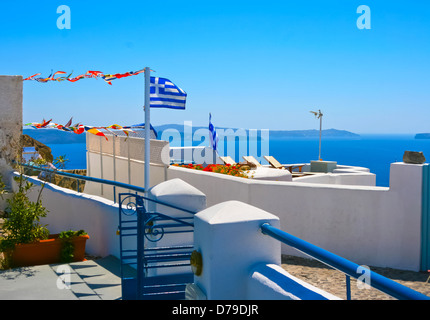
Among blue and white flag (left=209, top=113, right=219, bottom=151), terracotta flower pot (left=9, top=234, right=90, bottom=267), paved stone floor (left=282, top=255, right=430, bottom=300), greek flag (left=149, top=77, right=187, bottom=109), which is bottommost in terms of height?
paved stone floor (left=282, top=255, right=430, bottom=300)

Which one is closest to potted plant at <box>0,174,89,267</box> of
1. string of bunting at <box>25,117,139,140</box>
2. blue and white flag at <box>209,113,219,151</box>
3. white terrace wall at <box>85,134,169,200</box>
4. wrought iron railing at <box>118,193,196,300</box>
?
wrought iron railing at <box>118,193,196,300</box>

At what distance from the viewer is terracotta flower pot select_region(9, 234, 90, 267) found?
24.7ft

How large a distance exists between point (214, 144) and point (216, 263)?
53.2 ft

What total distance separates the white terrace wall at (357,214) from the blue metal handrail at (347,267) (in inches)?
229

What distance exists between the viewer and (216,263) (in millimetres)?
3484

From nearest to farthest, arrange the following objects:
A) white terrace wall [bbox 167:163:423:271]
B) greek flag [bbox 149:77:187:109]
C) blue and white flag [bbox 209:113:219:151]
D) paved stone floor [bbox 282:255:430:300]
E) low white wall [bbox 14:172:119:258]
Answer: paved stone floor [bbox 282:255:430:300] < low white wall [bbox 14:172:119:258] < white terrace wall [bbox 167:163:423:271] < greek flag [bbox 149:77:187:109] < blue and white flag [bbox 209:113:219:151]

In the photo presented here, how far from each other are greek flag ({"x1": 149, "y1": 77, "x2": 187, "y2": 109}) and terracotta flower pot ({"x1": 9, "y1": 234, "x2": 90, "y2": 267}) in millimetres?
3437

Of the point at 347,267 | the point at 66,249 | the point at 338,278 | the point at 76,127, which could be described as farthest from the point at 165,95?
the point at 347,267

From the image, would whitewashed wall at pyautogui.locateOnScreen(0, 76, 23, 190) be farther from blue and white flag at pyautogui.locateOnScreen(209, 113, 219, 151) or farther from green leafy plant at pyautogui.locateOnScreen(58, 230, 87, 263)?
blue and white flag at pyautogui.locateOnScreen(209, 113, 219, 151)

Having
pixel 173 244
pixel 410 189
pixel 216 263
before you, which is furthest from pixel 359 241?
pixel 216 263

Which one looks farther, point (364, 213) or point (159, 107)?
point (159, 107)

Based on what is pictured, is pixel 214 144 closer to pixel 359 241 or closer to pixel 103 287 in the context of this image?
pixel 359 241

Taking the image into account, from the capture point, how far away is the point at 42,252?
302 inches

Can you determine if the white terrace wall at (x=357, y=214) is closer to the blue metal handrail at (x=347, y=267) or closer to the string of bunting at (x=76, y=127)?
the string of bunting at (x=76, y=127)
